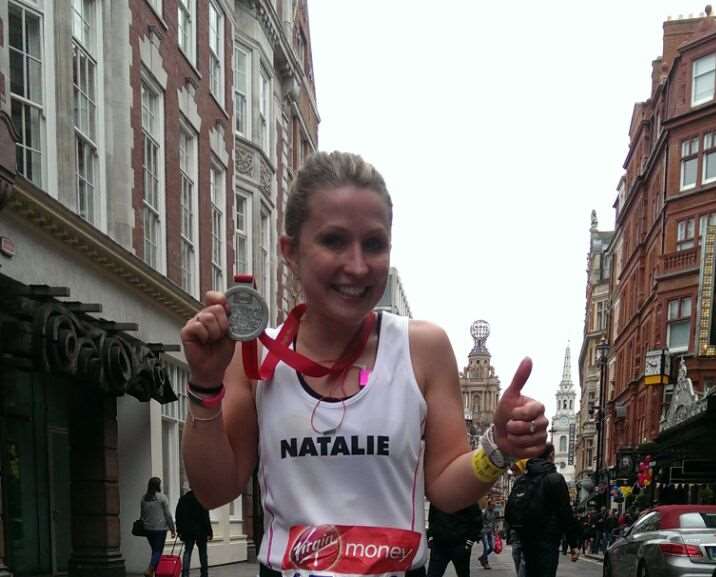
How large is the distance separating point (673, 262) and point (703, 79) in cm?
732

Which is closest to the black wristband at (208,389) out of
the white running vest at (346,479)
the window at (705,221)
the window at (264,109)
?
the white running vest at (346,479)

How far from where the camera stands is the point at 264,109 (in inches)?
917

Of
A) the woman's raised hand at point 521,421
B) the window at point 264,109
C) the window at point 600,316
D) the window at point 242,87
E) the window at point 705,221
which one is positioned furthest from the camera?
the window at point 600,316

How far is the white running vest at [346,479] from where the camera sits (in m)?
1.90

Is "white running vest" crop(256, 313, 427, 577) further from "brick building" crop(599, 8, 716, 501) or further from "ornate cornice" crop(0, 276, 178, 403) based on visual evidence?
"brick building" crop(599, 8, 716, 501)

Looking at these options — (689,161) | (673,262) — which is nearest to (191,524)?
(673,262)

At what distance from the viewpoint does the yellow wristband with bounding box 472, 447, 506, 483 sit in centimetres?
197

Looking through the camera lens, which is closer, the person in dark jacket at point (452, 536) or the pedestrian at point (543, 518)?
the pedestrian at point (543, 518)

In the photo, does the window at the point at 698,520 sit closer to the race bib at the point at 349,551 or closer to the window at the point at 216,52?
the race bib at the point at 349,551

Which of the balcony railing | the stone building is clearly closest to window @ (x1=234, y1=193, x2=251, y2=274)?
the balcony railing

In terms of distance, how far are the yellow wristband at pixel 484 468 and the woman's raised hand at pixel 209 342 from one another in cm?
60

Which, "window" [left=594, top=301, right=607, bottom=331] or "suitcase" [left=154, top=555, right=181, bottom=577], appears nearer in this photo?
"suitcase" [left=154, top=555, right=181, bottom=577]

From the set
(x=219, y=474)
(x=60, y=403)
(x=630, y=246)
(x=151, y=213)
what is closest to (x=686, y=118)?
(x=630, y=246)

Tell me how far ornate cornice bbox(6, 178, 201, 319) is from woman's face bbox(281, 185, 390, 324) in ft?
27.5
